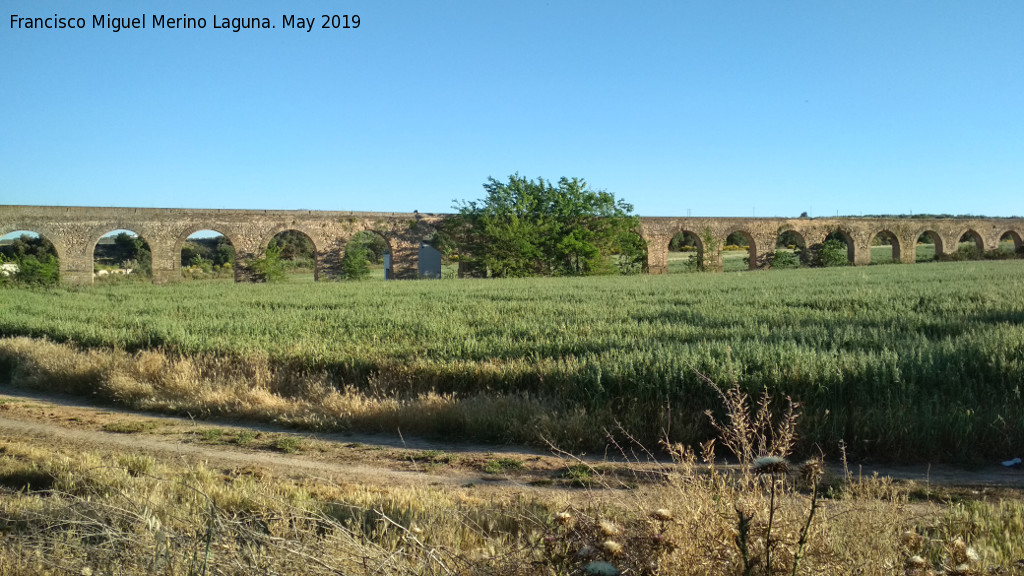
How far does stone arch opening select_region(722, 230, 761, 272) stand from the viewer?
167 ft

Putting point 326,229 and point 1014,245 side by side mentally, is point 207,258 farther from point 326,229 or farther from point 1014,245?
point 1014,245

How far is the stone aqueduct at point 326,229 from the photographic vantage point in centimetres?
3519

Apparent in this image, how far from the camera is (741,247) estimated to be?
80750 mm

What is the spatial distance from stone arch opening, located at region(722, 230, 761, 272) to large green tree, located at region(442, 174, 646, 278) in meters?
8.57

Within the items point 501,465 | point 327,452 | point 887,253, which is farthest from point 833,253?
point 327,452

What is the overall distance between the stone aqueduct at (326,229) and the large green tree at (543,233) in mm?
1744

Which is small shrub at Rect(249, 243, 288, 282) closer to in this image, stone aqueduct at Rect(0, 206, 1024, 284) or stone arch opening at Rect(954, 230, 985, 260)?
stone aqueduct at Rect(0, 206, 1024, 284)

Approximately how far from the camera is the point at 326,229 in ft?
135

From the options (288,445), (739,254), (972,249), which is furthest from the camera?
(739,254)

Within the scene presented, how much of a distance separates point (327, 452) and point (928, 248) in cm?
7743

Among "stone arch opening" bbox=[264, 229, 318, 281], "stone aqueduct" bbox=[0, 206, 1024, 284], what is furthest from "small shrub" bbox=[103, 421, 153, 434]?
"stone arch opening" bbox=[264, 229, 318, 281]

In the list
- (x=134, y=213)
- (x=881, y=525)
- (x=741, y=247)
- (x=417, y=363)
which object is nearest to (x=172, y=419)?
(x=417, y=363)

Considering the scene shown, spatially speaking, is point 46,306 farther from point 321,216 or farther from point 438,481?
point 321,216

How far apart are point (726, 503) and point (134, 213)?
4003cm
